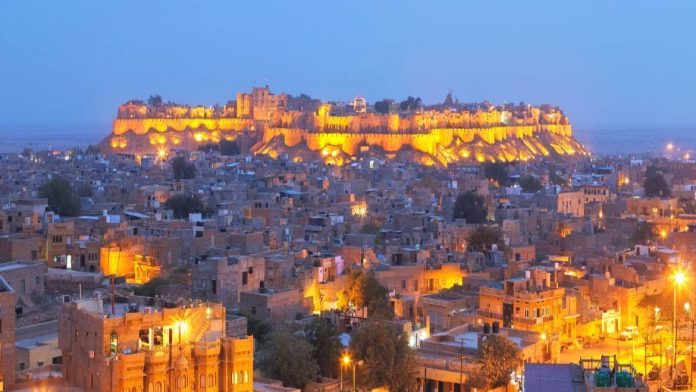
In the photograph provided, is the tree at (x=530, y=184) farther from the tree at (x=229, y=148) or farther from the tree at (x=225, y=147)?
the tree at (x=225, y=147)

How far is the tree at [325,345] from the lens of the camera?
20625 mm

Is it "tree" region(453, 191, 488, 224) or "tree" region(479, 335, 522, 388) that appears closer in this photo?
"tree" region(479, 335, 522, 388)

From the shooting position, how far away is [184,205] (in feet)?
132

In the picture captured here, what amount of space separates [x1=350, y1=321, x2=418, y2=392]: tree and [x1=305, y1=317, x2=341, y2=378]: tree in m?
0.54

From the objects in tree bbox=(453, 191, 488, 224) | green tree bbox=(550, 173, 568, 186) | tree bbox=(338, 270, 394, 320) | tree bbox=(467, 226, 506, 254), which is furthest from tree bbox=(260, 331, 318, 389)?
green tree bbox=(550, 173, 568, 186)

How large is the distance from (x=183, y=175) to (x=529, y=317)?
36.4 metres

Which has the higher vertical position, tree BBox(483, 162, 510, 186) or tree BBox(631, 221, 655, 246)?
tree BBox(483, 162, 510, 186)

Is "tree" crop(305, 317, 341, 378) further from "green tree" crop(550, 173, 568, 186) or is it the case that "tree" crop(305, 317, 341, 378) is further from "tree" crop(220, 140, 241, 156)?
"tree" crop(220, 140, 241, 156)

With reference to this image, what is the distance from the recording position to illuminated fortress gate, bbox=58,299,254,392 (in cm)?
1617

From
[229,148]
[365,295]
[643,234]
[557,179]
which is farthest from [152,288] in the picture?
[229,148]

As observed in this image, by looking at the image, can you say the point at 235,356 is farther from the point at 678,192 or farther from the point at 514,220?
the point at 678,192

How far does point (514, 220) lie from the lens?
1561 inches

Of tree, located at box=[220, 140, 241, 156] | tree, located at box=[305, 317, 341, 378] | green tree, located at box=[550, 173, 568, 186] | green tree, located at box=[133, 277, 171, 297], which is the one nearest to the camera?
tree, located at box=[305, 317, 341, 378]

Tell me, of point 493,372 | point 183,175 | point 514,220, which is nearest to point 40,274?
point 493,372
